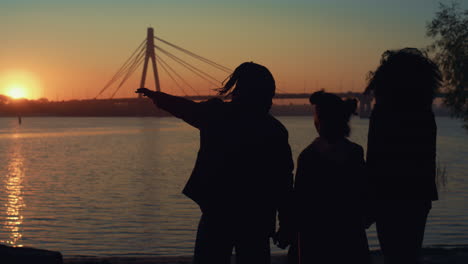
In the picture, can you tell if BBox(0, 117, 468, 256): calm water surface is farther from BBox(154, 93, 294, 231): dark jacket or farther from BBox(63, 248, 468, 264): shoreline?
BBox(63, 248, 468, 264): shoreline

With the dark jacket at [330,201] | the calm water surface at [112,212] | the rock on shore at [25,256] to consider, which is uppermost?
the dark jacket at [330,201]

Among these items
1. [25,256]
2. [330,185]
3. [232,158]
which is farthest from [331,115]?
[25,256]

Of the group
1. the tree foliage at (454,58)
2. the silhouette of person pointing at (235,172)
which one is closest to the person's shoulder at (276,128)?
the silhouette of person pointing at (235,172)

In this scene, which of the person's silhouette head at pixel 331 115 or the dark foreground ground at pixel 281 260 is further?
the dark foreground ground at pixel 281 260

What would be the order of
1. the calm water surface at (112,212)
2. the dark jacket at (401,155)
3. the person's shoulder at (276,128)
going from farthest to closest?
the calm water surface at (112,212) < the dark jacket at (401,155) < the person's shoulder at (276,128)

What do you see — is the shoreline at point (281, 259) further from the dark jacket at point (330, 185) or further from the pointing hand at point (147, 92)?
the pointing hand at point (147, 92)

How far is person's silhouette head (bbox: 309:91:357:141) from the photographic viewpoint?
157 inches

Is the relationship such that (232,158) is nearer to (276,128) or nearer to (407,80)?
(276,128)

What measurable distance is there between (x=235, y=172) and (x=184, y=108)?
453 mm

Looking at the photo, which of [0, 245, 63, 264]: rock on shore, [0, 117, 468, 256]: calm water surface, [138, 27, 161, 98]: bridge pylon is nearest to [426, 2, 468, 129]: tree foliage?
[0, 117, 468, 256]: calm water surface

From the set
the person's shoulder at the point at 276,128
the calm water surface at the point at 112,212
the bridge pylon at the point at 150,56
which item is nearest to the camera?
the person's shoulder at the point at 276,128

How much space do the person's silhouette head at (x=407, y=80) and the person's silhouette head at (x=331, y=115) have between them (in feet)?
0.77

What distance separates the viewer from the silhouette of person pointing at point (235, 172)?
3625 millimetres

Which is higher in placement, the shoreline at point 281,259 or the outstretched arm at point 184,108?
the outstretched arm at point 184,108
